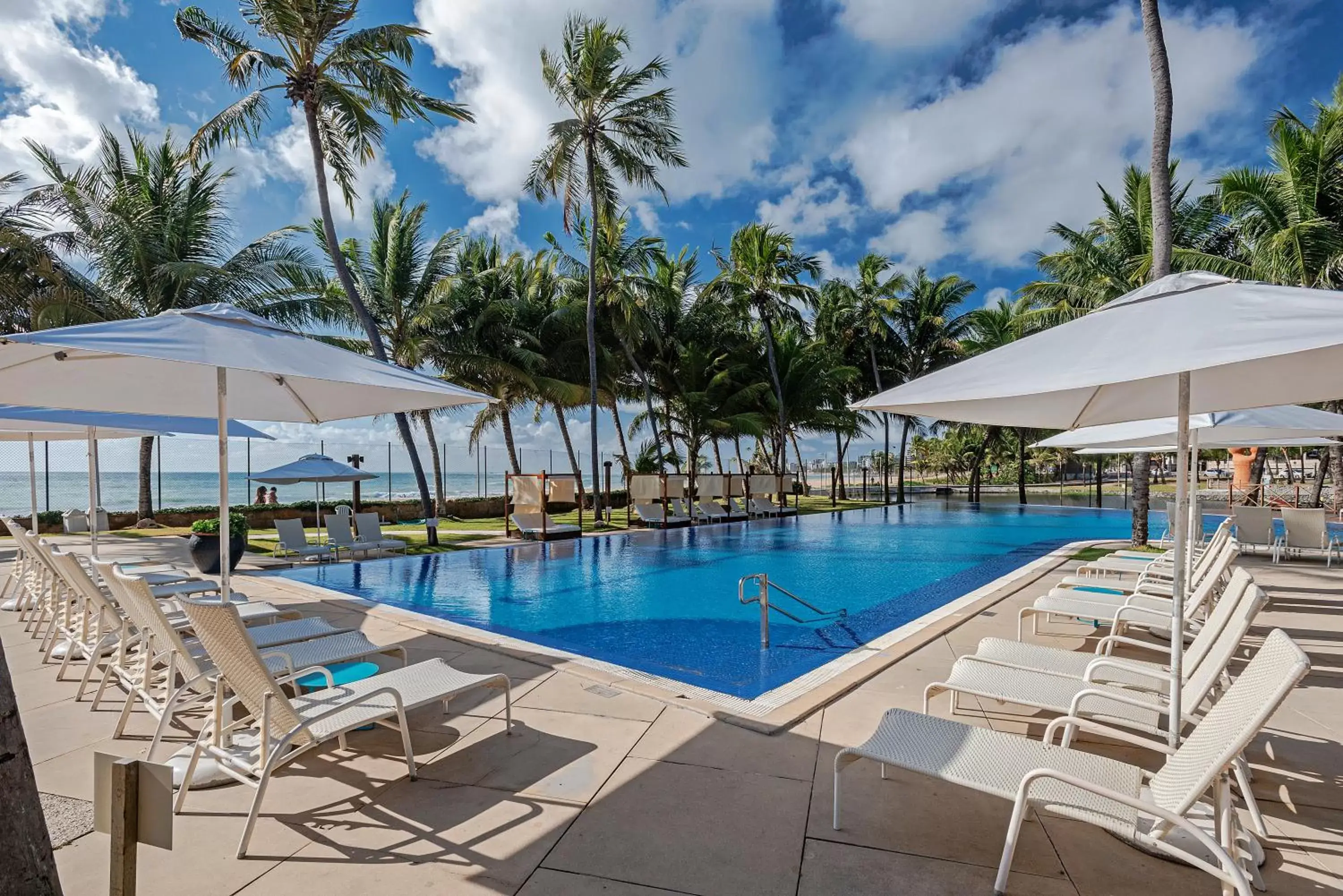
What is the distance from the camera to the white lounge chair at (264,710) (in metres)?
2.68

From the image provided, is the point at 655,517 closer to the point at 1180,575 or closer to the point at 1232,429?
the point at 1232,429

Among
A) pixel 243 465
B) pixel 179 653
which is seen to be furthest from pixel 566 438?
pixel 179 653

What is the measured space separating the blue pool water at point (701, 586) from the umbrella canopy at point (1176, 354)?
3.00m

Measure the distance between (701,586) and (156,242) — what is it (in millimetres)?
15719

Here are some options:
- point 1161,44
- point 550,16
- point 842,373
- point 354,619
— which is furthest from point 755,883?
point 842,373

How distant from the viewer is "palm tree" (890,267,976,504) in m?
28.5

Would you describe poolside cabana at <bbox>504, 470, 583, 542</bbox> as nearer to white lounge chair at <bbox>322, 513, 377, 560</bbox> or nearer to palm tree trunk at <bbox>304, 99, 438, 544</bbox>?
palm tree trunk at <bbox>304, 99, 438, 544</bbox>

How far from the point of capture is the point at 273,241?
17078 mm

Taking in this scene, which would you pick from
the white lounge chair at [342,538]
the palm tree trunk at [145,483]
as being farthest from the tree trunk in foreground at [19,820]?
the palm tree trunk at [145,483]

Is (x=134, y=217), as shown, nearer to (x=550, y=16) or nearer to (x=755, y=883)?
(x=550, y=16)

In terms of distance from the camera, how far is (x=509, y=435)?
23.6 m

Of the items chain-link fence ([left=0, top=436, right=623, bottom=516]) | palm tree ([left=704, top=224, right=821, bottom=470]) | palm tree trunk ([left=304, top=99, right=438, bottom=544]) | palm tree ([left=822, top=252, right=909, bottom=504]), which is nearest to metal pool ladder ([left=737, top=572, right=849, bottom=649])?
chain-link fence ([left=0, top=436, right=623, bottom=516])

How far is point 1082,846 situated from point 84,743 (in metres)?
4.89

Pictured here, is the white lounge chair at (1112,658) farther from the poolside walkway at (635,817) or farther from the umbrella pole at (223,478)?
the umbrella pole at (223,478)
